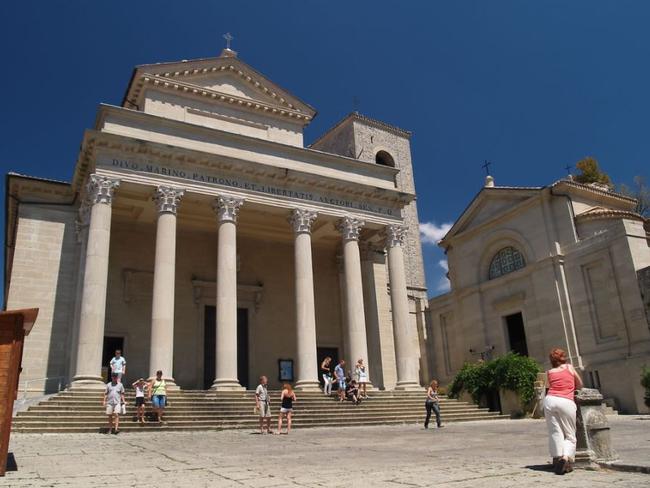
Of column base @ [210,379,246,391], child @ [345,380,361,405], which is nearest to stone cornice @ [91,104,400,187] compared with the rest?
column base @ [210,379,246,391]

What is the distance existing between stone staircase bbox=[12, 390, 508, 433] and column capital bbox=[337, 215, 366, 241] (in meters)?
6.72

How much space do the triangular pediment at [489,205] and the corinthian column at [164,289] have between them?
60.4 ft

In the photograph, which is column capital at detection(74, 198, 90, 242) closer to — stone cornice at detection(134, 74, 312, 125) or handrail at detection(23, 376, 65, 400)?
handrail at detection(23, 376, 65, 400)

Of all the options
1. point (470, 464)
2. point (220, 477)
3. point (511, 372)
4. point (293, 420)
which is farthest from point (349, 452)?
point (511, 372)

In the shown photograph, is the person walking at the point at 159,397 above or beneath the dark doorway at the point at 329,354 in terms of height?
beneath

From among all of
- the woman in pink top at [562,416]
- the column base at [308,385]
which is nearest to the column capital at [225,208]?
the column base at [308,385]

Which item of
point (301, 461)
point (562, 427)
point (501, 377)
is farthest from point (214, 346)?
point (562, 427)

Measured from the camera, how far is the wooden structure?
7.30 meters

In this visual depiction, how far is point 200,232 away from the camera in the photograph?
2661 cm

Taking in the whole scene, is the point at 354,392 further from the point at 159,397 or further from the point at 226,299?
the point at 159,397

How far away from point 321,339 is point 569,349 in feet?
38.8

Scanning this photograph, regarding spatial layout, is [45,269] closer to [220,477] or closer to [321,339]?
[321,339]

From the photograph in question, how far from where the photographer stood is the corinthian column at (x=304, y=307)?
2103 centimetres

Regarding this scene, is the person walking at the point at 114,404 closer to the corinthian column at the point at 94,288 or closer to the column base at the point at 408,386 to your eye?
the corinthian column at the point at 94,288
